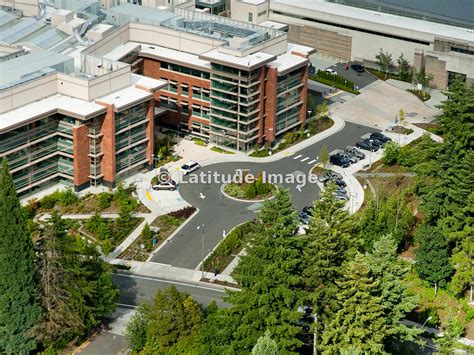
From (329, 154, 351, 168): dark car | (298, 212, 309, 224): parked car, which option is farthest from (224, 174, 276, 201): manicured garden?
(329, 154, 351, 168): dark car

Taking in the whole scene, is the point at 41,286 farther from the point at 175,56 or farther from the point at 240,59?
the point at 175,56

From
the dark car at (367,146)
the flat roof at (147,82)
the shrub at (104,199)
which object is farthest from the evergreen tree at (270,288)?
the dark car at (367,146)

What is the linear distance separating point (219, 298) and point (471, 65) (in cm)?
7061

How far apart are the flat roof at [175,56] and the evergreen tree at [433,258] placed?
4254 centimetres

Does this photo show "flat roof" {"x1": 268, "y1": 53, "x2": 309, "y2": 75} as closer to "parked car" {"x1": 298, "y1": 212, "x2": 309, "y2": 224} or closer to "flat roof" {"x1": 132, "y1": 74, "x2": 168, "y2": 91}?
"flat roof" {"x1": 132, "y1": 74, "x2": 168, "y2": 91}

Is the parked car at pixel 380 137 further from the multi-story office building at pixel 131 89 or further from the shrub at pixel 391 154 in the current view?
the multi-story office building at pixel 131 89

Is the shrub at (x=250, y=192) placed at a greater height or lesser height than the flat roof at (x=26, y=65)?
lesser

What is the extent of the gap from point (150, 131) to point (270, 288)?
4430 cm

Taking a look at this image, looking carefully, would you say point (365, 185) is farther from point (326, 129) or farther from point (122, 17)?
point (122, 17)

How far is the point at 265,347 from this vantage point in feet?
306

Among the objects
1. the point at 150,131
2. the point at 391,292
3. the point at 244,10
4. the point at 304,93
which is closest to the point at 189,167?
the point at 150,131

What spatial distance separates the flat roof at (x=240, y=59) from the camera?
461 feet

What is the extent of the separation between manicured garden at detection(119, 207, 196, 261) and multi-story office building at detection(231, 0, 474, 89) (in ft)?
158

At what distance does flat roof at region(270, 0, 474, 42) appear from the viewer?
173m
